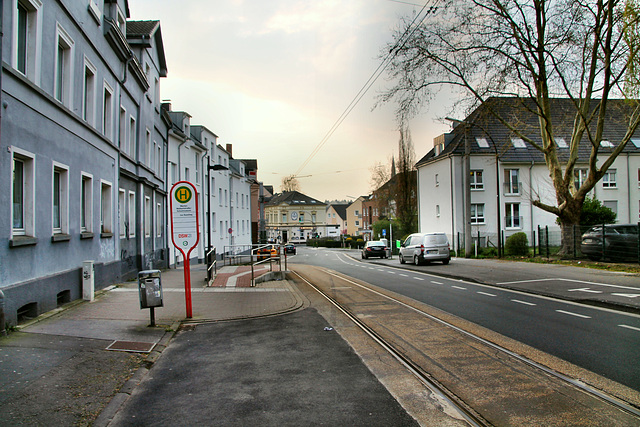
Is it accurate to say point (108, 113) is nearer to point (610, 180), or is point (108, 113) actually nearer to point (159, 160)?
point (159, 160)

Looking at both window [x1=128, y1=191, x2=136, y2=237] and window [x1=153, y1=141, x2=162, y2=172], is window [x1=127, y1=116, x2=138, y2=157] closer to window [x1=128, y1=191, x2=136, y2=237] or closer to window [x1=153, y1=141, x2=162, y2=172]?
window [x1=128, y1=191, x2=136, y2=237]

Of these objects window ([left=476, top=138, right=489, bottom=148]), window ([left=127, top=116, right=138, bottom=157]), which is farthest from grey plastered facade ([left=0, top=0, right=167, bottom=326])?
window ([left=476, top=138, right=489, bottom=148])

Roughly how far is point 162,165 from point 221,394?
910 inches

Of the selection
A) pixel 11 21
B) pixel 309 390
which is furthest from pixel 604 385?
pixel 11 21

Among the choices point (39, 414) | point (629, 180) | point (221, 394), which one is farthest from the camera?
point (629, 180)

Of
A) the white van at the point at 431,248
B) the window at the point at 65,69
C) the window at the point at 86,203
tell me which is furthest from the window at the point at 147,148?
the white van at the point at 431,248

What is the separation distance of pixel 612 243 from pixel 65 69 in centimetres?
2068

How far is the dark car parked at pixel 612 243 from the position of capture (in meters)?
19.1

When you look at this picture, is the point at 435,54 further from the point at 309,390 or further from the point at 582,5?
the point at 309,390

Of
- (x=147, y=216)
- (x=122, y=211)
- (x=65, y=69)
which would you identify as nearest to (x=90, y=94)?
(x=65, y=69)

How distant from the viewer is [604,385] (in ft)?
16.9

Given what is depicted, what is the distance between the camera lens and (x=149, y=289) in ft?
28.3

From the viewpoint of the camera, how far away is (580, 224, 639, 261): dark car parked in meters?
19.1

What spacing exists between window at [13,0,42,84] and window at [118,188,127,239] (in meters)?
7.88
